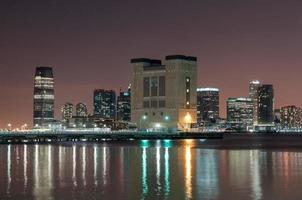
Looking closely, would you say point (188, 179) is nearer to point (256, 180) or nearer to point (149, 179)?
point (149, 179)

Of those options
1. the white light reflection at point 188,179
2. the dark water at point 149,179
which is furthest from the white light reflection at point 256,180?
the white light reflection at point 188,179

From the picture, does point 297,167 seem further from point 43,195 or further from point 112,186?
point 43,195

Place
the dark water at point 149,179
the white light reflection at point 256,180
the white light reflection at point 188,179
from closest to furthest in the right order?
the white light reflection at point 256,180 → the dark water at point 149,179 → the white light reflection at point 188,179

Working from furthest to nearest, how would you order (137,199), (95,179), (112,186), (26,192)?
(95,179)
(112,186)
(26,192)
(137,199)

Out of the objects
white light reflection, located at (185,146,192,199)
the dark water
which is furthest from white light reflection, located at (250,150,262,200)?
white light reflection, located at (185,146,192,199)

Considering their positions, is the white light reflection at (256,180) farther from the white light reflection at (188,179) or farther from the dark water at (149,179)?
the white light reflection at (188,179)

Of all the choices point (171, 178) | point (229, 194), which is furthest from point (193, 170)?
point (229, 194)

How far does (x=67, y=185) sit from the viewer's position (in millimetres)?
58156

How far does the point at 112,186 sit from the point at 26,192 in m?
8.00

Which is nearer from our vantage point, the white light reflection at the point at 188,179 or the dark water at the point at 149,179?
the dark water at the point at 149,179

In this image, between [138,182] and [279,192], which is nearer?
[279,192]

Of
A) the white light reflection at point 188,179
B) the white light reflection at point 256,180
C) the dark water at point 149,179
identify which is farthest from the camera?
the white light reflection at point 188,179

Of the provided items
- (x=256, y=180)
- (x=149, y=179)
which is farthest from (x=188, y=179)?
(x=256, y=180)

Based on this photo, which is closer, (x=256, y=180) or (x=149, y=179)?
(x=256, y=180)
